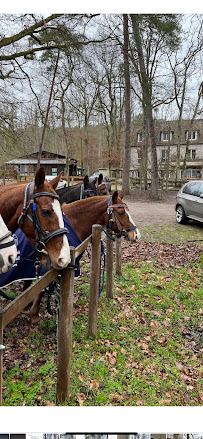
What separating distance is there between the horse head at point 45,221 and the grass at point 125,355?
110 centimetres

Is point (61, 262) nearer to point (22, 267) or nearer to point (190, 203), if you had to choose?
point (22, 267)

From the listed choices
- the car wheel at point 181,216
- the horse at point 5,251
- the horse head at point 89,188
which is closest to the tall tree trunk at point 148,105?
the car wheel at point 181,216

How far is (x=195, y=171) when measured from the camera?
35.6 metres

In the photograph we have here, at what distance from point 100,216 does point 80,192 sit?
235 centimetres

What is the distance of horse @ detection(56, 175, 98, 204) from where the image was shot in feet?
19.6

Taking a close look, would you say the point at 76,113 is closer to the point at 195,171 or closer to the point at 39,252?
the point at 195,171

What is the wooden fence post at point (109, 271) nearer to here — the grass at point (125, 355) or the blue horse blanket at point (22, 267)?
the grass at point (125, 355)

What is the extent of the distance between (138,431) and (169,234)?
21.7 ft

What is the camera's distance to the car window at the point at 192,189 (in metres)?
9.26

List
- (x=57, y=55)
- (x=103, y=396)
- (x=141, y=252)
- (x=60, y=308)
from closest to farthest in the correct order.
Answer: (x=60, y=308) → (x=103, y=396) → (x=141, y=252) → (x=57, y=55)

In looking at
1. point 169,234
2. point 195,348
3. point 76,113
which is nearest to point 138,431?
point 195,348

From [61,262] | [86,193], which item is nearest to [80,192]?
[86,193]

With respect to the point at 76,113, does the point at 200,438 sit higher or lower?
lower

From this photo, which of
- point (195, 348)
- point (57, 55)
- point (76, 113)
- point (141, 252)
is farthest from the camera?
point (76, 113)
